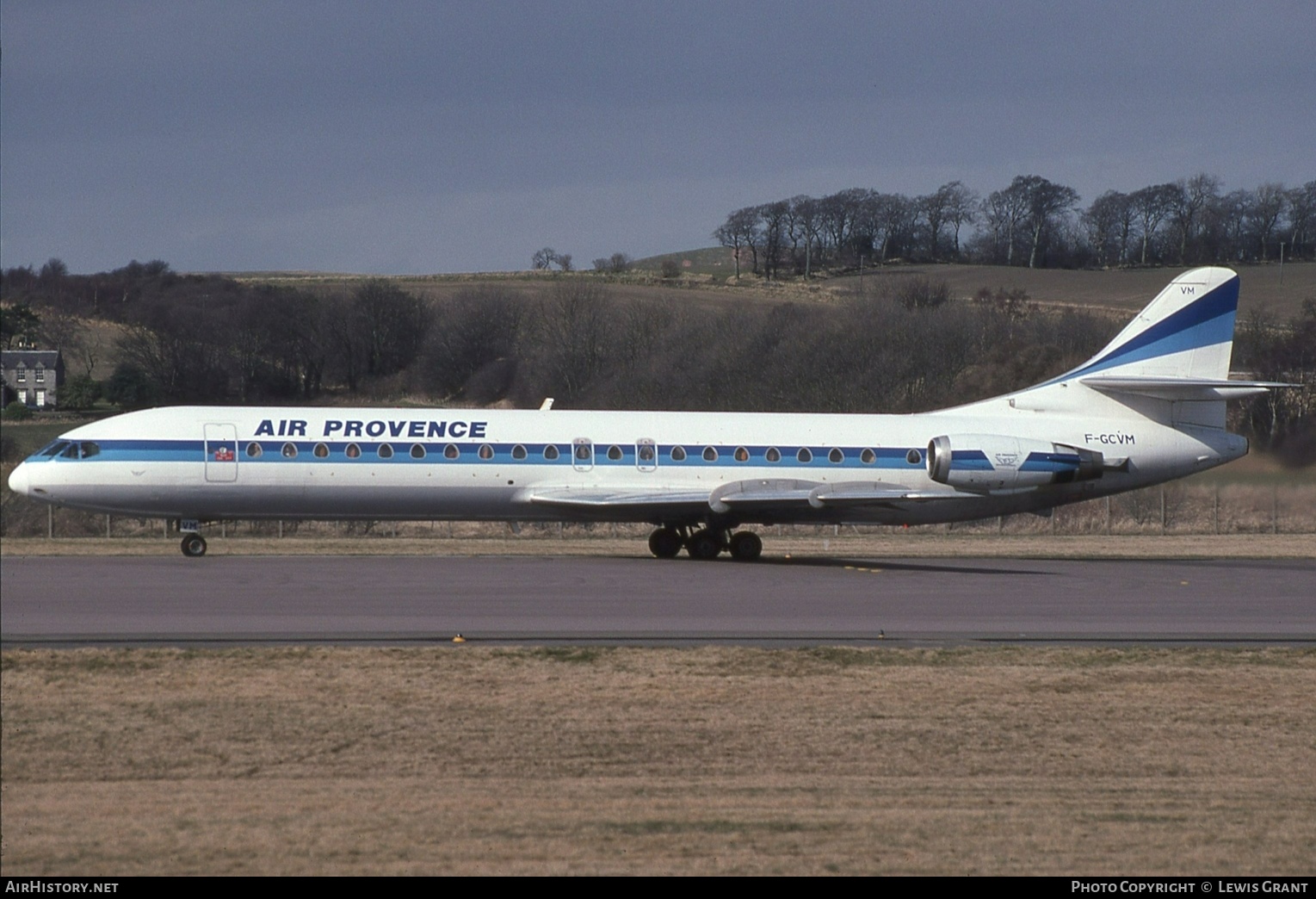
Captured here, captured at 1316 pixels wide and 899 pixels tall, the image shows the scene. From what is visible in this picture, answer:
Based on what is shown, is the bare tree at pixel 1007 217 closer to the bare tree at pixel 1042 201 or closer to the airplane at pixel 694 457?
the bare tree at pixel 1042 201

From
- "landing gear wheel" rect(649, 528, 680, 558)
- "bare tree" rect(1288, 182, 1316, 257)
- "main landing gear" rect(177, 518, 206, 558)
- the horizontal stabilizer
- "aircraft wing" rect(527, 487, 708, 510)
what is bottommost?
"landing gear wheel" rect(649, 528, 680, 558)

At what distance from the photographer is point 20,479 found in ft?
98.4

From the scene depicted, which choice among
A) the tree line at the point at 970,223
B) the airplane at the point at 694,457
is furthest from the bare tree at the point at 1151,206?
the airplane at the point at 694,457

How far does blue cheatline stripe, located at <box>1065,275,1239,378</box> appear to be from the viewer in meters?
35.2

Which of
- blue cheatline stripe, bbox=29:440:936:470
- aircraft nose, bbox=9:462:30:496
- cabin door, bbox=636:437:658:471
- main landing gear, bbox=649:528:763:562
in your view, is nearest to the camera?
aircraft nose, bbox=9:462:30:496

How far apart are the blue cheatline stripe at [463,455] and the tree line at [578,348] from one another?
393 centimetres

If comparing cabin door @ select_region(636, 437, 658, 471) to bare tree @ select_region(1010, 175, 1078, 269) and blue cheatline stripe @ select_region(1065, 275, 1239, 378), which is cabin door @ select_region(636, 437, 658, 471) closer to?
blue cheatline stripe @ select_region(1065, 275, 1239, 378)

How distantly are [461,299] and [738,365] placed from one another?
72.9ft

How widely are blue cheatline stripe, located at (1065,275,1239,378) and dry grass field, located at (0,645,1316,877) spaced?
1962 centimetres

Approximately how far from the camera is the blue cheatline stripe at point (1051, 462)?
1307 inches

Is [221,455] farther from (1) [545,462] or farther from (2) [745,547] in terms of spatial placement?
(2) [745,547]

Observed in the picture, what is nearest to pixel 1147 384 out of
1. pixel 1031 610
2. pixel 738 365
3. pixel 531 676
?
pixel 1031 610

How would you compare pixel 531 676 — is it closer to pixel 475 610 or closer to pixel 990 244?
pixel 475 610

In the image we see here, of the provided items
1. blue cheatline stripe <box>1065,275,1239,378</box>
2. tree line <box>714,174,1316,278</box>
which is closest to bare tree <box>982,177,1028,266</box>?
tree line <box>714,174,1316,278</box>
